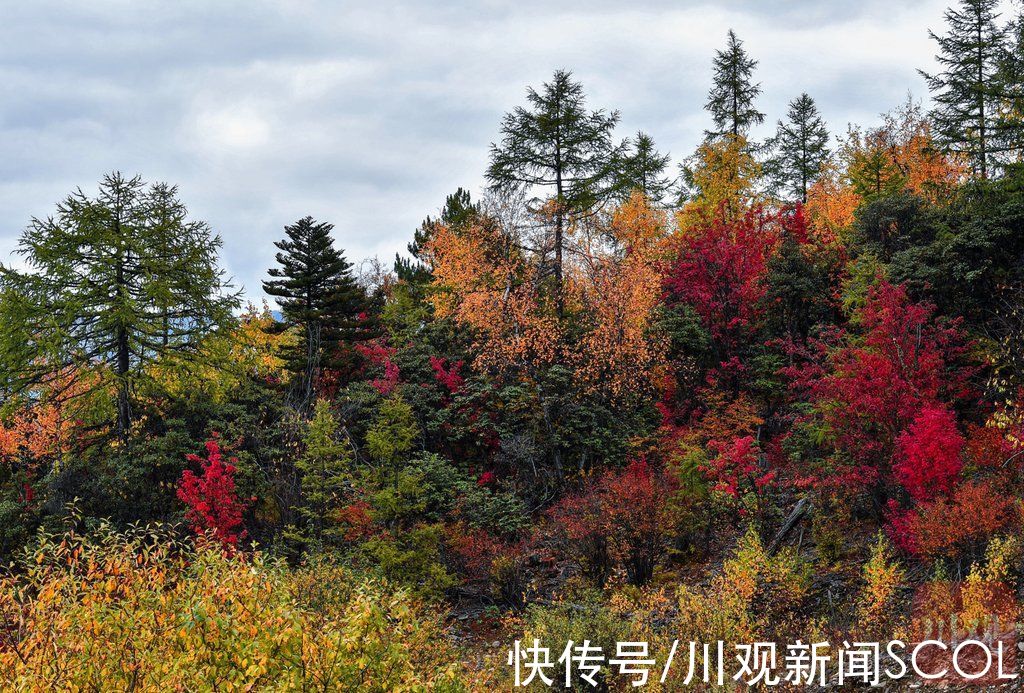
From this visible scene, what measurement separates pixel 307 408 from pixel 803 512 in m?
13.9

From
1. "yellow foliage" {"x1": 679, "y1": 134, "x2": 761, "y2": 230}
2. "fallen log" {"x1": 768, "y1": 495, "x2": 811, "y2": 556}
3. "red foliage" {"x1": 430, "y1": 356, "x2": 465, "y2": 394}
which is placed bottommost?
"fallen log" {"x1": 768, "y1": 495, "x2": 811, "y2": 556}

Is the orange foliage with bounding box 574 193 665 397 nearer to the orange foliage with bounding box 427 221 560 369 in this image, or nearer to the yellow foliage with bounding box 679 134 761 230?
the orange foliage with bounding box 427 221 560 369

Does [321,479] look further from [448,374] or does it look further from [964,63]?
[964,63]

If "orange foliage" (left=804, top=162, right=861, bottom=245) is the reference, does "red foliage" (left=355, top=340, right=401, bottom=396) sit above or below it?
below

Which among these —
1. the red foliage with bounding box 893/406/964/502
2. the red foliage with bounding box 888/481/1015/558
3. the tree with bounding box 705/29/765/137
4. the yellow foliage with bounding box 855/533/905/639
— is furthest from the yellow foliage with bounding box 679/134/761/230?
the yellow foliage with bounding box 855/533/905/639

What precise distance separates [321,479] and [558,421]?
6.74m

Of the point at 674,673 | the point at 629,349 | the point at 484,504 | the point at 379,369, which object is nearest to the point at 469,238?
the point at 379,369

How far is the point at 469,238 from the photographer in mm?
25094

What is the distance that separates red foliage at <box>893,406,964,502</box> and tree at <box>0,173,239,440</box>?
727 inches

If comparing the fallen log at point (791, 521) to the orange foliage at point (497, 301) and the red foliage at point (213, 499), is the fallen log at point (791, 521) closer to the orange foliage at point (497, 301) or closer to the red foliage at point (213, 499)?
the orange foliage at point (497, 301)

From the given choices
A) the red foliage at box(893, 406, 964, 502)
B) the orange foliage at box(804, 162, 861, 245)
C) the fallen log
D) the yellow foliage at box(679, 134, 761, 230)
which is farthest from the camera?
the yellow foliage at box(679, 134, 761, 230)

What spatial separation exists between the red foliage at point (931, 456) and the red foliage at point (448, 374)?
39.6ft

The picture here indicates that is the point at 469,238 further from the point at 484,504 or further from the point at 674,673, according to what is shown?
the point at 674,673

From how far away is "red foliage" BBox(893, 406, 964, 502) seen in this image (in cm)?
1189
